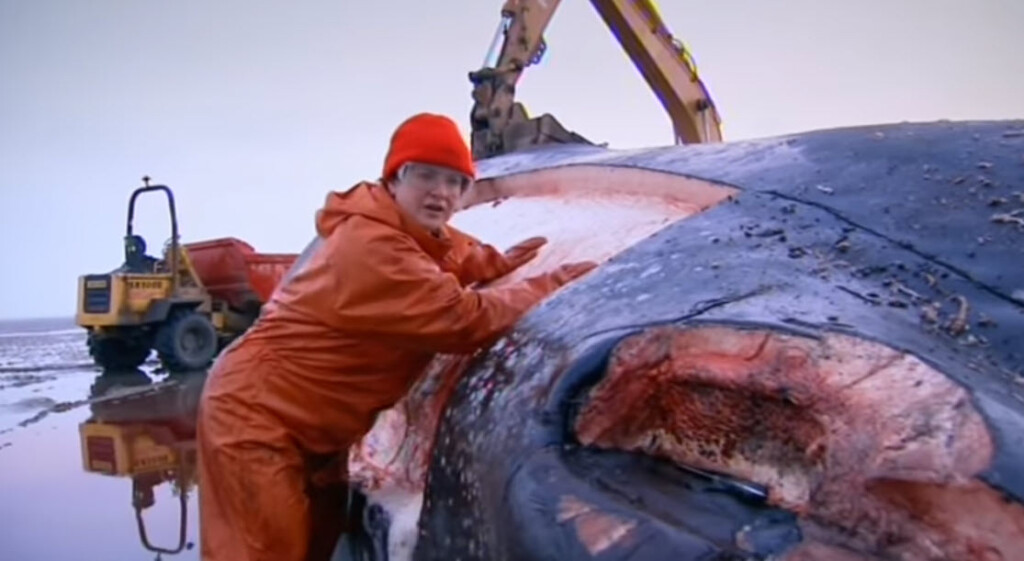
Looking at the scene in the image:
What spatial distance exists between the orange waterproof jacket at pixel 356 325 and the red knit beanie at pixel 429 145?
0.34ft

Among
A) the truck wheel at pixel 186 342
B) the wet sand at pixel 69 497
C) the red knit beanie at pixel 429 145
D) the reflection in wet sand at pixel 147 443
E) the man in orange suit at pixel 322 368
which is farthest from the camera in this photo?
the truck wheel at pixel 186 342

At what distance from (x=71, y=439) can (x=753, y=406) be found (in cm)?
783

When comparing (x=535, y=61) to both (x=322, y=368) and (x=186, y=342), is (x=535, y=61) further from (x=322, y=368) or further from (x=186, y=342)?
(x=186, y=342)

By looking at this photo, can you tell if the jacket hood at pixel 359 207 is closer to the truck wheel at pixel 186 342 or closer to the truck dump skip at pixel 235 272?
the truck wheel at pixel 186 342

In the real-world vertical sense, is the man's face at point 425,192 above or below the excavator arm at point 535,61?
below

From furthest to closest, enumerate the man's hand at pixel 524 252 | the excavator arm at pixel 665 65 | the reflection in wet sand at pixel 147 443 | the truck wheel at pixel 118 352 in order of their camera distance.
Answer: the truck wheel at pixel 118 352 < the excavator arm at pixel 665 65 < the reflection in wet sand at pixel 147 443 < the man's hand at pixel 524 252

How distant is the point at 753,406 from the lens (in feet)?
4.63

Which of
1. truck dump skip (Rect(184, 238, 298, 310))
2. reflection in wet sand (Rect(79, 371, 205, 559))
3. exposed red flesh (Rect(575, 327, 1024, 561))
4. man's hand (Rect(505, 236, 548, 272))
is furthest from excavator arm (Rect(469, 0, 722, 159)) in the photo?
truck dump skip (Rect(184, 238, 298, 310))

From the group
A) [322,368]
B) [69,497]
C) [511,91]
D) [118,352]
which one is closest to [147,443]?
[69,497]

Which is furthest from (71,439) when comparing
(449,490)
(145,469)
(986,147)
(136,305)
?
(986,147)

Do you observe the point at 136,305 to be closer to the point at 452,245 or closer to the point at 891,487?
the point at 452,245

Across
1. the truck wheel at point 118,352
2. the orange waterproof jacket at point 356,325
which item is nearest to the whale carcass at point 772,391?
the orange waterproof jacket at point 356,325

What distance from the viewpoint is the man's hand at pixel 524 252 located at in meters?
2.66

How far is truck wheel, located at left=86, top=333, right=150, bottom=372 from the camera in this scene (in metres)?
15.0
